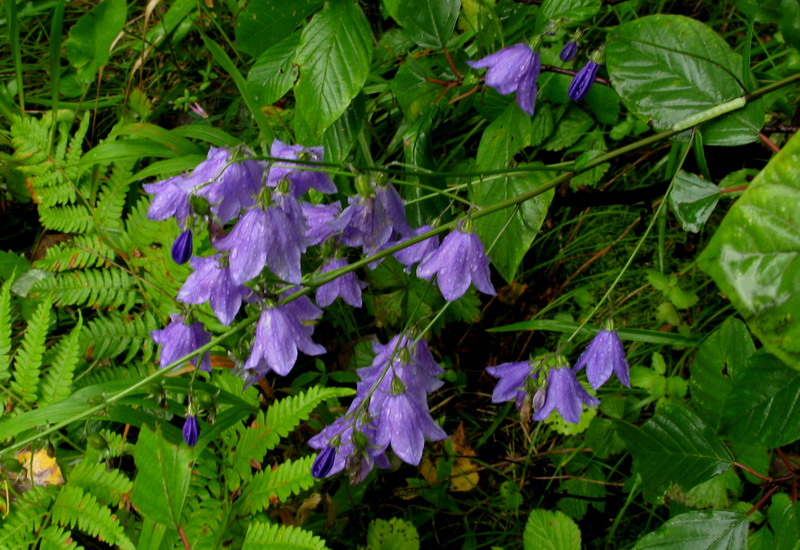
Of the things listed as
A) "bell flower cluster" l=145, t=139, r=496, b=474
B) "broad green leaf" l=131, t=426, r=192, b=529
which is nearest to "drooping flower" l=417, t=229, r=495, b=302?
"bell flower cluster" l=145, t=139, r=496, b=474

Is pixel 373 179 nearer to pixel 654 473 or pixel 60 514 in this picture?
pixel 654 473

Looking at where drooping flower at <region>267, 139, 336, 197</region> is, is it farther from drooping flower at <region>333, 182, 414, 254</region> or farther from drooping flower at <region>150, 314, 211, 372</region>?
drooping flower at <region>150, 314, 211, 372</region>

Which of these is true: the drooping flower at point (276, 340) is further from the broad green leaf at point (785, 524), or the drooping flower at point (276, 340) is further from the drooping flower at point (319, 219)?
the broad green leaf at point (785, 524)

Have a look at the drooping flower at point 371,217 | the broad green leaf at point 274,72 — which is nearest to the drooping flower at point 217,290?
the drooping flower at point 371,217

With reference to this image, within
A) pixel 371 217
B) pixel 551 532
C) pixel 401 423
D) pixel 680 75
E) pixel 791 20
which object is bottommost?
pixel 551 532

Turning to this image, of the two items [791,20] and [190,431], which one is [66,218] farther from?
[791,20]

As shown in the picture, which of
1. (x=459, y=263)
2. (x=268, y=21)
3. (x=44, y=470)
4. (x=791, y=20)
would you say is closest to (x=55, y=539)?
(x=44, y=470)
